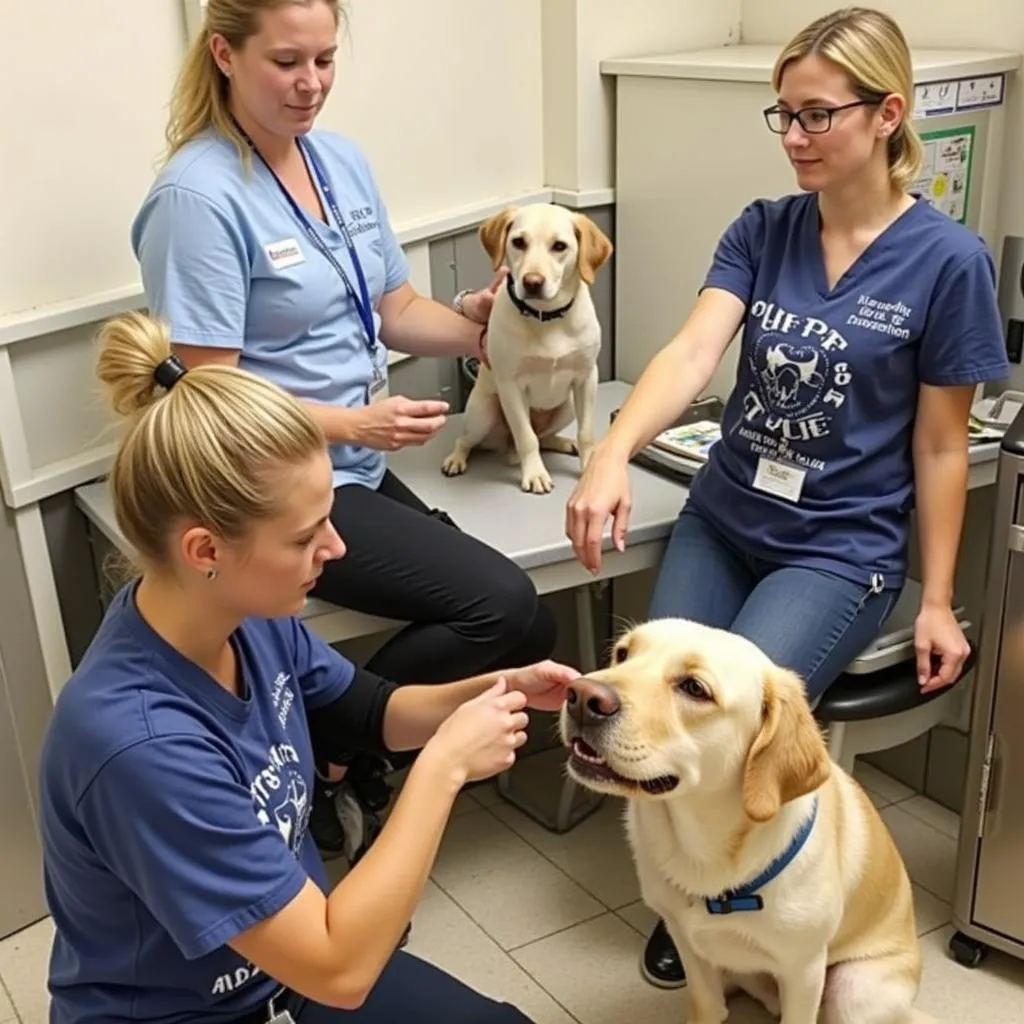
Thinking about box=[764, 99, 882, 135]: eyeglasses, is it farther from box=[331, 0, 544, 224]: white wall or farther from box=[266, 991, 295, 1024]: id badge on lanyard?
box=[266, 991, 295, 1024]: id badge on lanyard

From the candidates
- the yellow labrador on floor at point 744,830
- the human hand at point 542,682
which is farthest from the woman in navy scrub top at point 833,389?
the human hand at point 542,682

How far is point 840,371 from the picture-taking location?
5.86ft

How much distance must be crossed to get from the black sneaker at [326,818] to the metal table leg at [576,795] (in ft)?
1.62

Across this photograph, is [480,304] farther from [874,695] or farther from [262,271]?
[874,695]

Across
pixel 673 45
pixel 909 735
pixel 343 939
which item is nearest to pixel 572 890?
pixel 909 735

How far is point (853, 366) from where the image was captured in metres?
1.78

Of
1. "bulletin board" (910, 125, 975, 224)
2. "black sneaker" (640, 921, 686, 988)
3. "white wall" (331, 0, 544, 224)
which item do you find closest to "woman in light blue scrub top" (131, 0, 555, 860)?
"white wall" (331, 0, 544, 224)

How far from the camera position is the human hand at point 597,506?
1.74 meters

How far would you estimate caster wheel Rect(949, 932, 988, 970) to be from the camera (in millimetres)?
2012

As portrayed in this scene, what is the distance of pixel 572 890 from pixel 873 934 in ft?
2.27

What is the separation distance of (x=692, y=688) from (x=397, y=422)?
2.07 feet

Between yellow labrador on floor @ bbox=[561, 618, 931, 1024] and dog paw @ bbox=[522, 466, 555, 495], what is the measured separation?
0.68m

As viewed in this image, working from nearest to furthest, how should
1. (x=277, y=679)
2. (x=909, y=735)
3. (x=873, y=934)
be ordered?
(x=277, y=679) < (x=873, y=934) < (x=909, y=735)

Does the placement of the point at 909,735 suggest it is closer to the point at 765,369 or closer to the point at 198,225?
the point at 765,369
